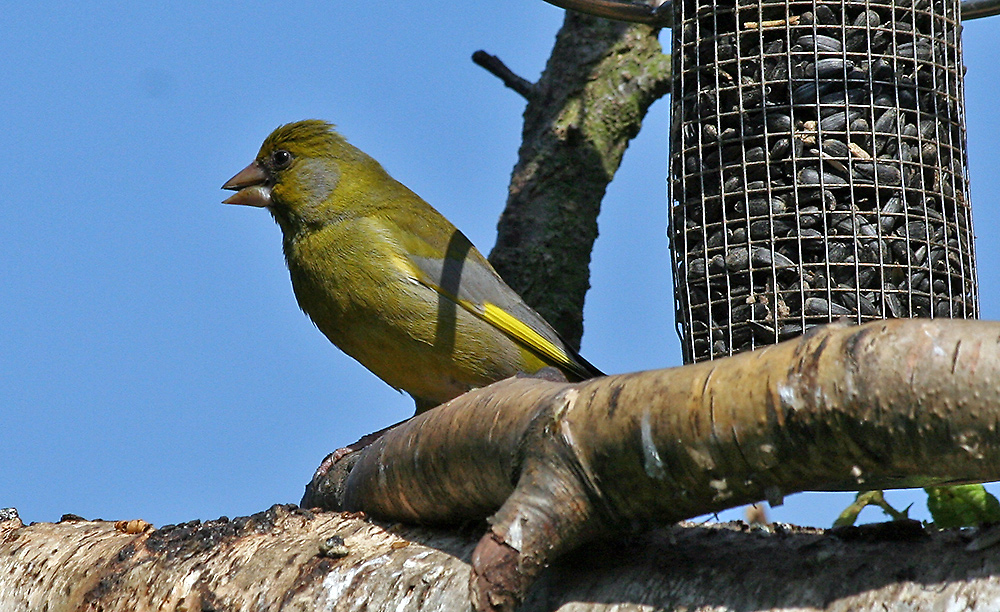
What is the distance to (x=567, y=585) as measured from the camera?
2633mm

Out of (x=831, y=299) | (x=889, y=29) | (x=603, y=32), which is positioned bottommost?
(x=831, y=299)

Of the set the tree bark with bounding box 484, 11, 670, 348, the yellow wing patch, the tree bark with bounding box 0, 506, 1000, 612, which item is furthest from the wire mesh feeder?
the tree bark with bounding box 0, 506, 1000, 612

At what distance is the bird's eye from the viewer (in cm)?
592

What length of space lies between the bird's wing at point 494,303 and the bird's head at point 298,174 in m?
0.54

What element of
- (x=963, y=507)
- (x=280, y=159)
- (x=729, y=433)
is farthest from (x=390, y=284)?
(x=729, y=433)

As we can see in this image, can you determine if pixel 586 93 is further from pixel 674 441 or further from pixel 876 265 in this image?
pixel 674 441

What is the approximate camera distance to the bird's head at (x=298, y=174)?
5.74 meters

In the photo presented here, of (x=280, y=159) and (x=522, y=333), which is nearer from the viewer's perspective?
(x=522, y=333)

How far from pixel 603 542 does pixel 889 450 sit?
0.76m

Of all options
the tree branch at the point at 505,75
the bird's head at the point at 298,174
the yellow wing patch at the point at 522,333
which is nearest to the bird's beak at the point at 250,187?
the bird's head at the point at 298,174

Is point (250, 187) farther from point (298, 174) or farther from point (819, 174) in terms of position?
point (819, 174)

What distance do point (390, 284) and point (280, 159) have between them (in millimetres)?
1048

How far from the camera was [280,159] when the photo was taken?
5926mm

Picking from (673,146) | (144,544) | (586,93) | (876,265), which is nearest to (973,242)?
(876,265)
